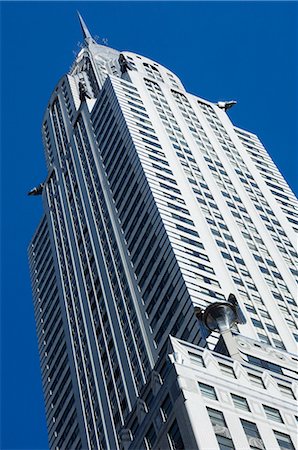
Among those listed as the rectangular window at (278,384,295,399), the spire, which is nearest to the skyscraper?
the rectangular window at (278,384,295,399)

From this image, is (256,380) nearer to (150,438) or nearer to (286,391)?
(286,391)

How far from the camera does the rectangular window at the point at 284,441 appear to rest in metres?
60.4

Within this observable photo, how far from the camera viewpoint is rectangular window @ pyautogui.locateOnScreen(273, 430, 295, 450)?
6041cm

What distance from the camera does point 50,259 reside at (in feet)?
419

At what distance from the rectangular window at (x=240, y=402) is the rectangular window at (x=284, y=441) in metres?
2.27

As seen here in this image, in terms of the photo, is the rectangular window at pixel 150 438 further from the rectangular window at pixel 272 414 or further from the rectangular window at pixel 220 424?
the rectangular window at pixel 272 414

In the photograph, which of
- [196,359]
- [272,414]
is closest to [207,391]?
[196,359]

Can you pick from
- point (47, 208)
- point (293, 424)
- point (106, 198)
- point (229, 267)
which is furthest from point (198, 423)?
point (47, 208)

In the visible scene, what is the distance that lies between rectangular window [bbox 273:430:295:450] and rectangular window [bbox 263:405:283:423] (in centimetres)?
126

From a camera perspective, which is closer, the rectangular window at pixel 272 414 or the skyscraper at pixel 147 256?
the rectangular window at pixel 272 414

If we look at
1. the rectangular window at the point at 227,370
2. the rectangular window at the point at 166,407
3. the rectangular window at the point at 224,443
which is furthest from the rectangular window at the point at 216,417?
the rectangular window at the point at 227,370

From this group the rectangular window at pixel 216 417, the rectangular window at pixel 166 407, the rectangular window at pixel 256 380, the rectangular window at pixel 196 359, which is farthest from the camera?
the rectangular window at pixel 256 380

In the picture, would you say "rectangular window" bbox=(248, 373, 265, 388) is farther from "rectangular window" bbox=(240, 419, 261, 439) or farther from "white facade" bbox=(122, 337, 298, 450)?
"rectangular window" bbox=(240, 419, 261, 439)

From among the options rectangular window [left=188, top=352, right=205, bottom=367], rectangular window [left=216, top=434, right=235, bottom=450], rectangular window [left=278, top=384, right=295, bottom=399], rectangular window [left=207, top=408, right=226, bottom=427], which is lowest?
rectangular window [left=216, top=434, right=235, bottom=450]
